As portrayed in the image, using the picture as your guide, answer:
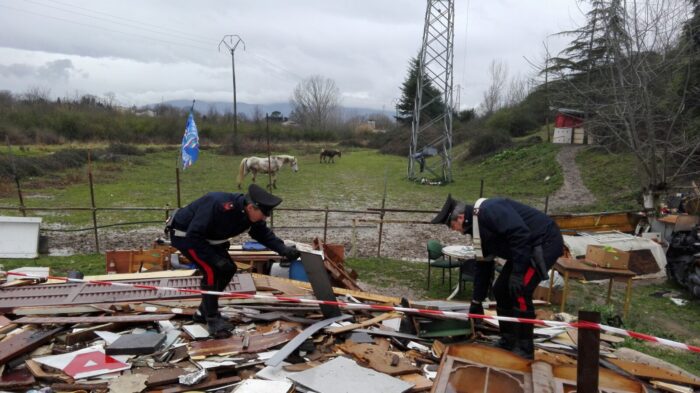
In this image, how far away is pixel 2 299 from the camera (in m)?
5.18

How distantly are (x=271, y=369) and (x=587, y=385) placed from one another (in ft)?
7.72

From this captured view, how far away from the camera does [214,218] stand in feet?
14.8

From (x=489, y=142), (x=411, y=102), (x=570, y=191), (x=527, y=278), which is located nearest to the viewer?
(x=527, y=278)

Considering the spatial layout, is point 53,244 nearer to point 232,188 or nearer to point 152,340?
point 152,340

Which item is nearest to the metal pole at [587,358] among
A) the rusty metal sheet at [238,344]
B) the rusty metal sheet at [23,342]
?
the rusty metal sheet at [238,344]

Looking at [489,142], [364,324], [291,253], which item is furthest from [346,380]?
[489,142]

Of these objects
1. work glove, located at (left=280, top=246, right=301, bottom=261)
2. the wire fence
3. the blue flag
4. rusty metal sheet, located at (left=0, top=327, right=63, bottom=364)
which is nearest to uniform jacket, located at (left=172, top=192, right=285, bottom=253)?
work glove, located at (left=280, top=246, right=301, bottom=261)

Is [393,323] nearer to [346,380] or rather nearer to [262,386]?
[346,380]

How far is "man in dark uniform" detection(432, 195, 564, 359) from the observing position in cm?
424

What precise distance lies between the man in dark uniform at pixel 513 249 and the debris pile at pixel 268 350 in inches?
11.2

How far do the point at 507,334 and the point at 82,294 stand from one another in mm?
4667

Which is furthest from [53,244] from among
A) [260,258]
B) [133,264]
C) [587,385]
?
[587,385]

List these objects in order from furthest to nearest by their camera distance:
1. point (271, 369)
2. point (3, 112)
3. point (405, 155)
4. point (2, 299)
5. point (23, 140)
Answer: point (405, 155)
point (3, 112)
point (23, 140)
point (2, 299)
point (271, 369)

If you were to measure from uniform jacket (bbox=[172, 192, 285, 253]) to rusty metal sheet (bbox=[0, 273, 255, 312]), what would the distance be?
1192mm
